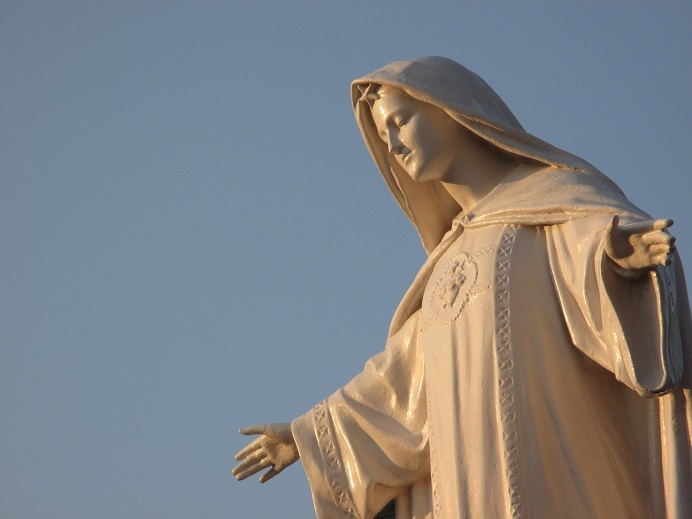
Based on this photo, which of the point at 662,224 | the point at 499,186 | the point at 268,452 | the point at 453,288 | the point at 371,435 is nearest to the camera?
the point at 662,224

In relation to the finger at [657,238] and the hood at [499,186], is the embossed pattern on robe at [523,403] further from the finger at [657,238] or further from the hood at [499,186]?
the finger at [657,238]

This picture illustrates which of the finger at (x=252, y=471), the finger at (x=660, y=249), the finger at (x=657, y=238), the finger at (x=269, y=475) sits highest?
the finger at (x=657, y=238)

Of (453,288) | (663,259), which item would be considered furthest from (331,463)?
(663,259)

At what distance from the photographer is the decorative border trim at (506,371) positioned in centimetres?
774

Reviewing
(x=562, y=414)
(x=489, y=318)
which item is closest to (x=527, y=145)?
(x=489, y=318)

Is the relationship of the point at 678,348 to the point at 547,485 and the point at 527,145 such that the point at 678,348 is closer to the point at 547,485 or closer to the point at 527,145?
the point at 547,485

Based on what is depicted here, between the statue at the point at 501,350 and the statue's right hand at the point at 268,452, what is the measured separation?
1 cm

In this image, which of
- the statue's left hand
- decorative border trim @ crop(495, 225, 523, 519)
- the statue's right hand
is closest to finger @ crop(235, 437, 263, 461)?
the statue's right hand

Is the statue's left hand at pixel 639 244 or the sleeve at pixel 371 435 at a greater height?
the statue's left hand at pixel 639 244

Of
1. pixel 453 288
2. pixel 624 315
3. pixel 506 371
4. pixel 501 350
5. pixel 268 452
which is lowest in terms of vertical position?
pixel 268 452

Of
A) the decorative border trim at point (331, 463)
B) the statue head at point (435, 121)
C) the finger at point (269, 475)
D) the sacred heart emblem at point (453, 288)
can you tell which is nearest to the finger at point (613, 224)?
the sacred heart emblem at point (453, 288)

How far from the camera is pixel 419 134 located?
29.6 feet

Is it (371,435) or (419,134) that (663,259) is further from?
(371,435)

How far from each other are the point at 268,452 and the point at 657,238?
3178mm
